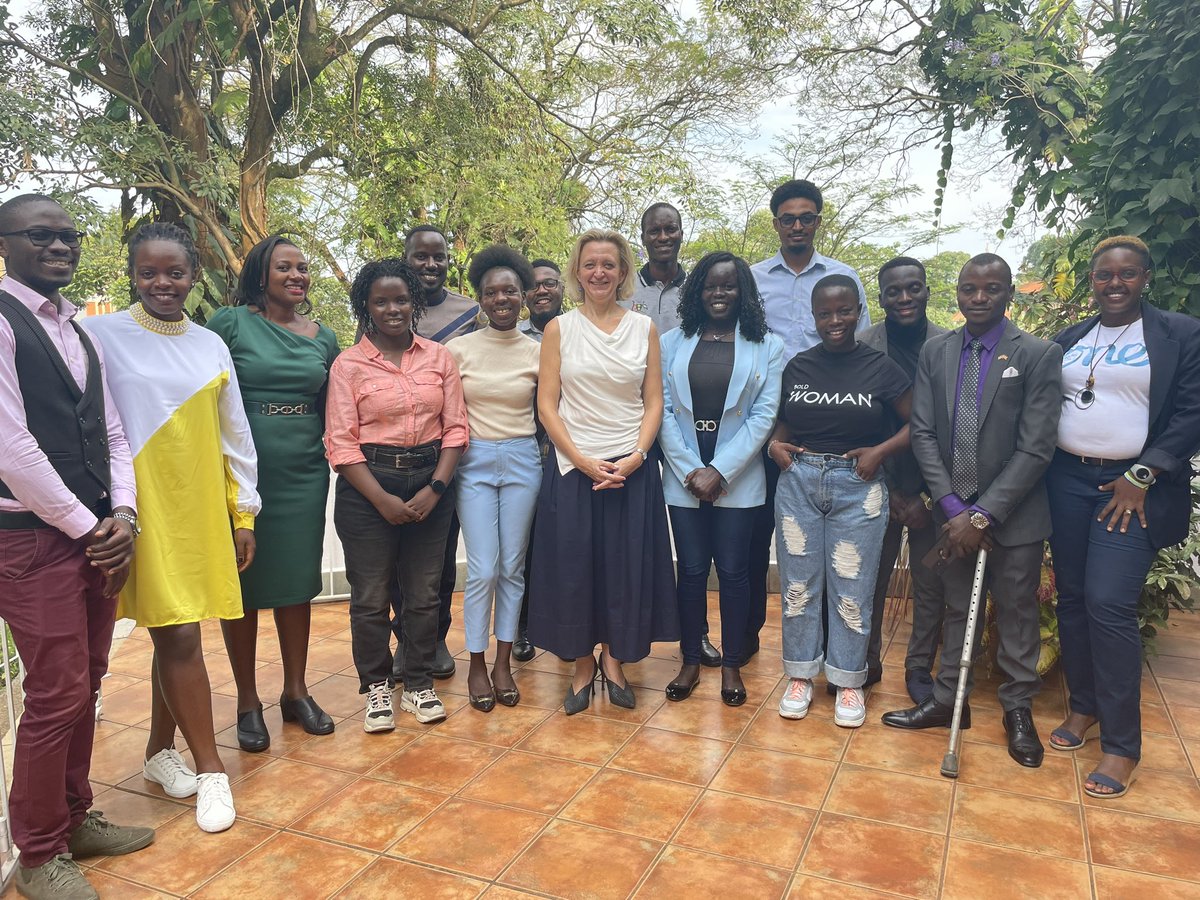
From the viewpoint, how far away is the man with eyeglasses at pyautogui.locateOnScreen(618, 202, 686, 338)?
12.5 ft

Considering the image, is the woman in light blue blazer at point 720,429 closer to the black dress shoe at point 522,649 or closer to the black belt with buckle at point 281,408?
the black dress shoe at point 522,649

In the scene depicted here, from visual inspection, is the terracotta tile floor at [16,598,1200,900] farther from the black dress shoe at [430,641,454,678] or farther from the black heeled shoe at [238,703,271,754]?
the black dress shoe at [430,641,454,678]

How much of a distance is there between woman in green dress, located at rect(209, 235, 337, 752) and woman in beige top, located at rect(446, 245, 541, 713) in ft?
1.81

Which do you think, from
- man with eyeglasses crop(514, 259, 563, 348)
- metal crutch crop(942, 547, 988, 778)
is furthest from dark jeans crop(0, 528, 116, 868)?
metal crutch crop(942, 547, 988, 778)

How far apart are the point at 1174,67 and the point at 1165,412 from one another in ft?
4.55

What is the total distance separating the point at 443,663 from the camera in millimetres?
3816

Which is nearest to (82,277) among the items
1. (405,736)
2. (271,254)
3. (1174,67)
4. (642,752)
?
(271,254)

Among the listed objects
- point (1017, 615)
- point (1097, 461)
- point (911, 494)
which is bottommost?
point (1017, 615)

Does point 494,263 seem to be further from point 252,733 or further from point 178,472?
point 252,733

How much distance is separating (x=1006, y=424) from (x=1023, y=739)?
1.08m

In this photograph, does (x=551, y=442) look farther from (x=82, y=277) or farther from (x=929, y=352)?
(x=82, y=277)

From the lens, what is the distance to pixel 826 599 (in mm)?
3445

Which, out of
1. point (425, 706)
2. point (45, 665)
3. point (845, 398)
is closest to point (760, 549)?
point (845, 398)

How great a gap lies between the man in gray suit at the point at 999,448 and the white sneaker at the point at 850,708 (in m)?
0.50
